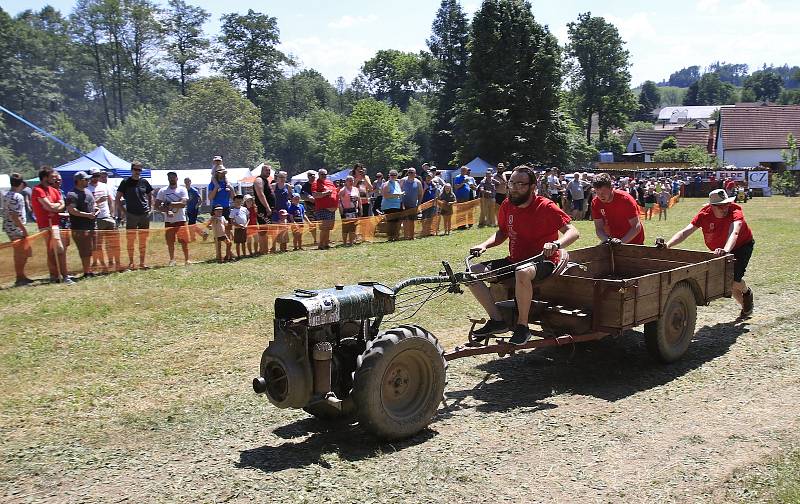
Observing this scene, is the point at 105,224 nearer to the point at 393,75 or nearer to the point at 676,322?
the point at 676,322

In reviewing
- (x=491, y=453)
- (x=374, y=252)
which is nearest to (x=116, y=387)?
(x=491, y=453)

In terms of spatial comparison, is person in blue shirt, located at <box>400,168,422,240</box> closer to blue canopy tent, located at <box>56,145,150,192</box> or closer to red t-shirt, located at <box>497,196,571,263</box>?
red t-shirt, located at <box>497,196,571,263</box>

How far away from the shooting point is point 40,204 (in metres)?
11.9

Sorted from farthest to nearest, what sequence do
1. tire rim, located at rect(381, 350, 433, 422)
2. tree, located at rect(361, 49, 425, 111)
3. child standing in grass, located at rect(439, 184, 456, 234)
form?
tree, located at rect(361, 49, 425, 111)
child standing in grass, located at rect(439, 184, 456, 234)
tire rim, located at rect(381, 350, 433, 422)

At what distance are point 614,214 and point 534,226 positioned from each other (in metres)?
2.40

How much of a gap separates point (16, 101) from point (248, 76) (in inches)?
953

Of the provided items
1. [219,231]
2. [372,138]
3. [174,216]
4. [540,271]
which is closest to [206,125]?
[372,138]

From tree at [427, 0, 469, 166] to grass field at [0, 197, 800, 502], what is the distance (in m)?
46.8

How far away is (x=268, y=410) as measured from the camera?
6.02m

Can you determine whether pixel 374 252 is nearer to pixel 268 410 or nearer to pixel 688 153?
pixel 268 410

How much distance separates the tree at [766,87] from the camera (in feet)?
598

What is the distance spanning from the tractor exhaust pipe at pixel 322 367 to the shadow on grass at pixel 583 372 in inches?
53.8

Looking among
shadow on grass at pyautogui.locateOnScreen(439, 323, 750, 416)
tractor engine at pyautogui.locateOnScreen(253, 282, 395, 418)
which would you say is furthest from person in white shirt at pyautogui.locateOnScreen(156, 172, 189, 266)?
tractor engine at pyautogui.locateOnScreen(253, 282, 395, 418)

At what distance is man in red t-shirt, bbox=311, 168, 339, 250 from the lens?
16.0 m
